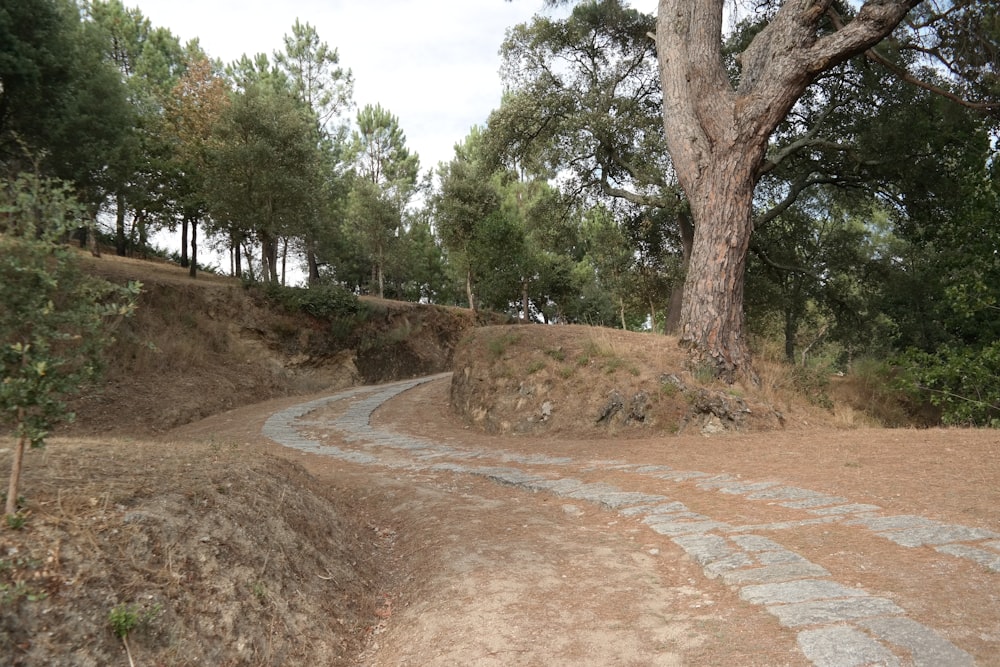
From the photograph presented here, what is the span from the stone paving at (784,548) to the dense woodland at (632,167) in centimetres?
506

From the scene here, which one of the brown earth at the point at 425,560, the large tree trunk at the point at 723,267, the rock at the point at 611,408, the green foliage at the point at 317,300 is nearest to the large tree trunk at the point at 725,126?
the large tree trunk at the point at 723,267

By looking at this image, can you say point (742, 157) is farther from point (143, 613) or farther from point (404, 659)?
point (143, 613)

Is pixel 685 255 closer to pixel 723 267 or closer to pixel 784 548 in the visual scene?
pixel 723 267

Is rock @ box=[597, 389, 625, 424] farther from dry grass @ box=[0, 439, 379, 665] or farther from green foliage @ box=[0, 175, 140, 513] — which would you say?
green foliage @ box=[0, 175, 140, 513]

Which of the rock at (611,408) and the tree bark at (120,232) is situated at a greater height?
the tree bark at (120,232)

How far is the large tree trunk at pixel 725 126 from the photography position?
31.9 ft

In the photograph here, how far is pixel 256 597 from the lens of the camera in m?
3.25

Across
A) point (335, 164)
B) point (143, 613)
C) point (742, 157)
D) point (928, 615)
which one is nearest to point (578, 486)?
point (928, 615)

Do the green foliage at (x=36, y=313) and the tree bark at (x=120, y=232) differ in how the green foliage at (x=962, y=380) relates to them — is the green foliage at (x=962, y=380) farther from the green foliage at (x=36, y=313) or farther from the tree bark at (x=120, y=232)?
the tree bark at (x=120, y=232)

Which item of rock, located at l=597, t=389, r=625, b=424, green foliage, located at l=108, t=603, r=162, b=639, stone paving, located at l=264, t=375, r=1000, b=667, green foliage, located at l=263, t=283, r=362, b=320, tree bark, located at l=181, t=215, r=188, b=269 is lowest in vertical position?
stone paving, located at l=264, t=375, r=1000, b=667

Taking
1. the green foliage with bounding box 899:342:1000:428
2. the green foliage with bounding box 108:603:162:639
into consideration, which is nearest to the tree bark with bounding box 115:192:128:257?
the green foliage with bounding box 108:603:162:639

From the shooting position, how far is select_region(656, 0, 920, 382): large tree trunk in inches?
383

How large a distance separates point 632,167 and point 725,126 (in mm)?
5615

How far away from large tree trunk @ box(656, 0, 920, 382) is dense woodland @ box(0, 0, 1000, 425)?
231mm
